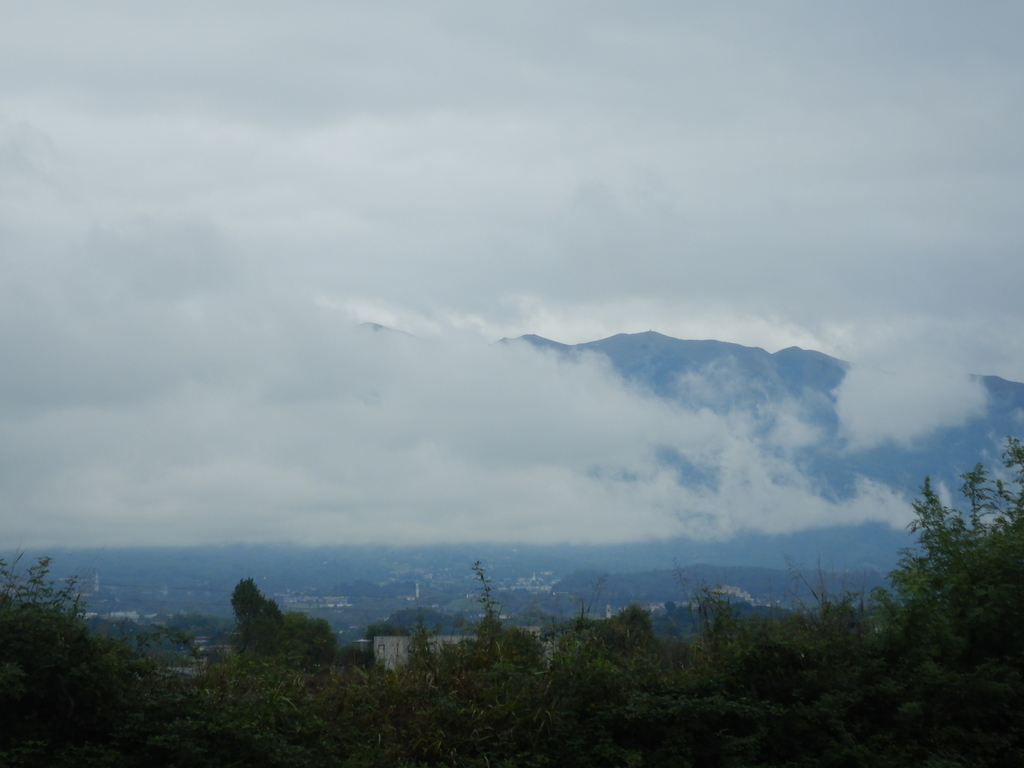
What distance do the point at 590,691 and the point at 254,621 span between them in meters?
4.90

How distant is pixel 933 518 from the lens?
9.12 meters

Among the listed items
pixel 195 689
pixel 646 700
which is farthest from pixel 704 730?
pixel 195 689

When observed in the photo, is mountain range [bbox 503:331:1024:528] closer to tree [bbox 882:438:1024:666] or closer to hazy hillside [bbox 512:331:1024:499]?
hazy hillside [bbox 512:331:1024:499]

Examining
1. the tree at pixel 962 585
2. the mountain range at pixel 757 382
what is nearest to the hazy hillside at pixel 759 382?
the mountain range at pixel 757 382

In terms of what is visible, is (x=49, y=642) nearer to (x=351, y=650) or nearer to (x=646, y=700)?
(x=351, y=650)

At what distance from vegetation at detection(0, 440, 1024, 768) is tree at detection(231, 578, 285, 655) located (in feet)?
Answer: 0.83

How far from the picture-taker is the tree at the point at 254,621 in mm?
9508

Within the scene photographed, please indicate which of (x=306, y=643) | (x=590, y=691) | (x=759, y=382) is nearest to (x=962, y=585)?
(x=590, y=691)

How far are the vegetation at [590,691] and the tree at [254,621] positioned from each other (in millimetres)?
252

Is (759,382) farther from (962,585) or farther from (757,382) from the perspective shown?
(962,585)

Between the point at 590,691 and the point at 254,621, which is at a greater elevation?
the point at 254,621

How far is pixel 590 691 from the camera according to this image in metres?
7.75

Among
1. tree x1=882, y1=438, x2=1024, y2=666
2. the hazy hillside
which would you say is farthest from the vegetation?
the hazy hillside

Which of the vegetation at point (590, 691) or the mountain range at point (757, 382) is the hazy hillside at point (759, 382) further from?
the vegetation at point (590, 691)
